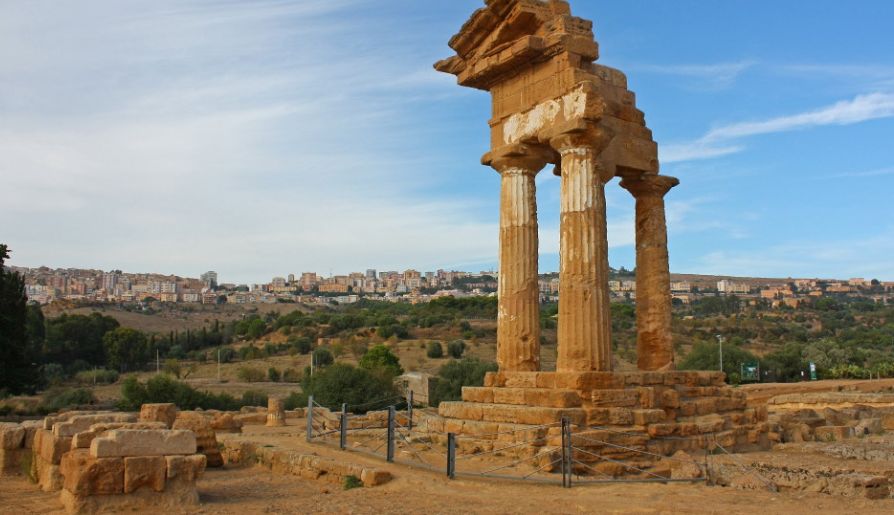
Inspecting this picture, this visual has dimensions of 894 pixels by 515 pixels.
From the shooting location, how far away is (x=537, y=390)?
12641mm

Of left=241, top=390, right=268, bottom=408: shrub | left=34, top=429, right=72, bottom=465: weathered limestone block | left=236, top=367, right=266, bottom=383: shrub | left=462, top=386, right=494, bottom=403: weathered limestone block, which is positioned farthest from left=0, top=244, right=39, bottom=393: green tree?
left=462, top=386, right=494, bottom=403: weathered limestone block

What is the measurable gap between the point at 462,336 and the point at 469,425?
46628 millimetres

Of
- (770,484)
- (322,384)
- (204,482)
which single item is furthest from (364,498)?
(322,384)

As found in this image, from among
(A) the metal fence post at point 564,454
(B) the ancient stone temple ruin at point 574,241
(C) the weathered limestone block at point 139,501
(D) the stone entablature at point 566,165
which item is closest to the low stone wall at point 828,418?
(B) the ancient stone temple ruin at point 574,241

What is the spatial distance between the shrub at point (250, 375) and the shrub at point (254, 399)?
11055 mm

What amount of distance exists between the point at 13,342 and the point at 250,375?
19.3m

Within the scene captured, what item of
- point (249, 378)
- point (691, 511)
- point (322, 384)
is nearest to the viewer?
point (691, 511)

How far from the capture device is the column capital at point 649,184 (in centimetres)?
1576

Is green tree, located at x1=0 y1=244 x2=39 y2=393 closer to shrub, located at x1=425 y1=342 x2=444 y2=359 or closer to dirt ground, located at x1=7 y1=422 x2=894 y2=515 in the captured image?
dirt ground, located at x1=7 y1=422 x2=894 y2=515

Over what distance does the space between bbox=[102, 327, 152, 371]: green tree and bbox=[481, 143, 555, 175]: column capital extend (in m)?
48.1

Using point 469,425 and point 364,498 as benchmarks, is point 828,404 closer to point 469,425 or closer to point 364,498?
point 469,425

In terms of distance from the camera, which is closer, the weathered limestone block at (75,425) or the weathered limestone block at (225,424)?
the weathered limestone block at (75,425)

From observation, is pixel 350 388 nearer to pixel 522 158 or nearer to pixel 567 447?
pixel 522 158

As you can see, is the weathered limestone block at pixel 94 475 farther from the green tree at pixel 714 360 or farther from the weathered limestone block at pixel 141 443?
the green tree at pixel 714 360
